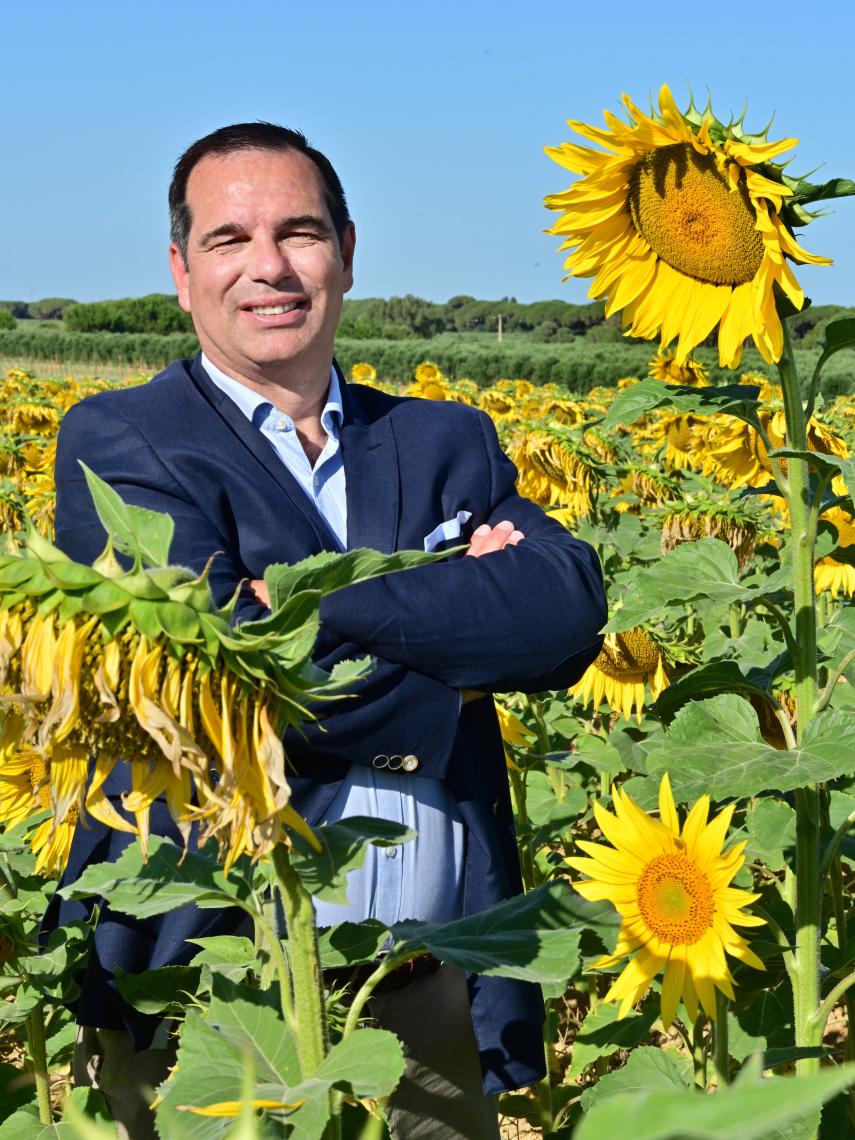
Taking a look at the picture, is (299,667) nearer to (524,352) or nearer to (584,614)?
(584,614)

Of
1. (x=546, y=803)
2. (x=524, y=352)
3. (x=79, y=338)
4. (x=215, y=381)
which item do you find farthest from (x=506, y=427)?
(x=79, y=338)

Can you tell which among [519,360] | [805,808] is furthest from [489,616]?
[519,360]

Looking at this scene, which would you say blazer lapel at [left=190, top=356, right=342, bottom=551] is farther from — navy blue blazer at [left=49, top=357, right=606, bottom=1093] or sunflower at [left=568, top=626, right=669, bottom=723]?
sunflower at [left=568, top=626, right=669, bottom=723]

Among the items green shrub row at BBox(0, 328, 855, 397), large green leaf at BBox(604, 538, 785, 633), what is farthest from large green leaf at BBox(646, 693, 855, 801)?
green shrub row at BBox(0, 328, 855, 397)

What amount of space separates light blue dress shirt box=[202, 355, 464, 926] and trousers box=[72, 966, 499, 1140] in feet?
0.51

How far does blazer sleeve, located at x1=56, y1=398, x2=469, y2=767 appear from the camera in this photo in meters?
1.73

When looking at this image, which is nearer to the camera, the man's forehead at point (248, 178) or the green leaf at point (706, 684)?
the green leaf at point (706, 684)

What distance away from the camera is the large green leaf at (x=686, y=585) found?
1.73 meters

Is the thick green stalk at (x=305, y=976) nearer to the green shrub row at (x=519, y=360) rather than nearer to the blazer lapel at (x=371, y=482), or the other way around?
the blazer lapel at (x=371, y=482)

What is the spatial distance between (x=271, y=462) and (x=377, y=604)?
0.36 metres

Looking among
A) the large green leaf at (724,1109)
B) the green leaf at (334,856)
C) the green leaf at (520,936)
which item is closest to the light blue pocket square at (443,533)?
the green leaf at (520,936)

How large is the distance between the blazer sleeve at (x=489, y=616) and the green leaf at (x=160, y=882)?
59 centimetres

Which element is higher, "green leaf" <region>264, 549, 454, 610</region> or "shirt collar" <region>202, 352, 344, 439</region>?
"shirt collar" <region>202, 352, 344, 439</region>

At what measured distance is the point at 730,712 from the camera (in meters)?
1.76
